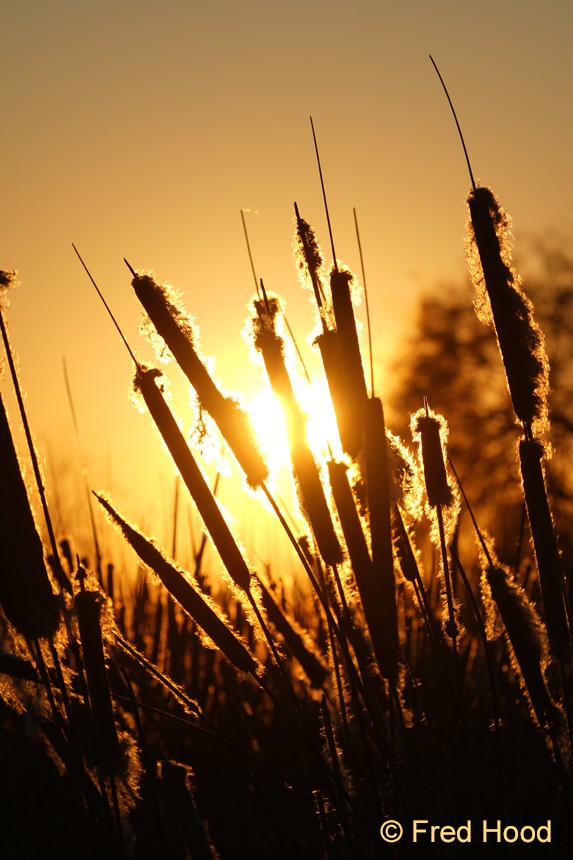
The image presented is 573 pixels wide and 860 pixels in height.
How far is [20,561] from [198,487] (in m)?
0.32

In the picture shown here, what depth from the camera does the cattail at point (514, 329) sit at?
1611 millimetres

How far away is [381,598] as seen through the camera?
151 centimetres

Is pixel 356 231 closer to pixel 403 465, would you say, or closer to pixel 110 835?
pixel 403 465

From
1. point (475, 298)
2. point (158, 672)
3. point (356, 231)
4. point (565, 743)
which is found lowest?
point (565, 743)

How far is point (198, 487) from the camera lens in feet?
4.94

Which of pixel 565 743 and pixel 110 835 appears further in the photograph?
pixel 565 743

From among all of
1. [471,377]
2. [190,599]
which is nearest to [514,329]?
[190,599]

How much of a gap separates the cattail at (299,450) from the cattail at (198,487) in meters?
0.15

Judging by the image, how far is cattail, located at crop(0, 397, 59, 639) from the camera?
1.36m

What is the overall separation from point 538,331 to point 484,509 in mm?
24179

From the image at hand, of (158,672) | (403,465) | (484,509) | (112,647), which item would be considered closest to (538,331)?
(403,465)

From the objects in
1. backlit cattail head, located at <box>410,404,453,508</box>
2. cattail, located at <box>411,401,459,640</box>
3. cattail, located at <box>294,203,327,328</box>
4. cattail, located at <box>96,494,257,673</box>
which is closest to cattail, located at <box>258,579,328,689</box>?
cattail, located at <box>96,494,257,673</box>

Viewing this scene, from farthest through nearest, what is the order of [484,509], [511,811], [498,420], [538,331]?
[498,420] → [484,509] → [511,811] → [538,331]

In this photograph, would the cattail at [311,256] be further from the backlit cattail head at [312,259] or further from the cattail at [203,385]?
the cattail at [203,385]
